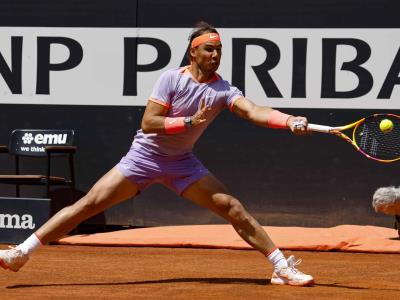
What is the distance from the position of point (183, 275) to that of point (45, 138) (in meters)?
3.14

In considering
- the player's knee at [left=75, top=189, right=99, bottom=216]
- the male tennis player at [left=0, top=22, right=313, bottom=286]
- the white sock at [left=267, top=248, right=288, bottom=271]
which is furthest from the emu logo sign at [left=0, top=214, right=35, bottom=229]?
the white sock at [left=267, top=248, right=288, bottom=271]

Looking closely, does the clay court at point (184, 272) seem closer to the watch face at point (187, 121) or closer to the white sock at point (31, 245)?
the white sock at point (31, 245)

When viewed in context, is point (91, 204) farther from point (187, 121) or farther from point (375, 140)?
point (375, 140)

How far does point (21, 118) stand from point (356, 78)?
3.24 m

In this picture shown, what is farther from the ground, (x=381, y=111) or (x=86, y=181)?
(x=381, y=111)

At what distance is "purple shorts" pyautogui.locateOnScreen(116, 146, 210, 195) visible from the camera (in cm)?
604

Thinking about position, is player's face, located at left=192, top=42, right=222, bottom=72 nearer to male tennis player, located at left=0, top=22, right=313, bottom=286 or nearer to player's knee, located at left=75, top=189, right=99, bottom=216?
male tennis player, located at left=0, top=22, right=313, bottom=286

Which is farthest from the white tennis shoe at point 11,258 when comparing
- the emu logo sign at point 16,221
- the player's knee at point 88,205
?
the emu logo sign at point 16,221

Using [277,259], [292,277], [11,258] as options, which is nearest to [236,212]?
[277,259]

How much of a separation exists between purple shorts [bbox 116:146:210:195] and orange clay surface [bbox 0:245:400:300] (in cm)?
65

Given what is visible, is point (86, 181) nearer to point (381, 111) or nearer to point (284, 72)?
point (284, 72)

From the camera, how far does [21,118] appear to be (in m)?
9.69

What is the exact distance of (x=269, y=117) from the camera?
5703mm
